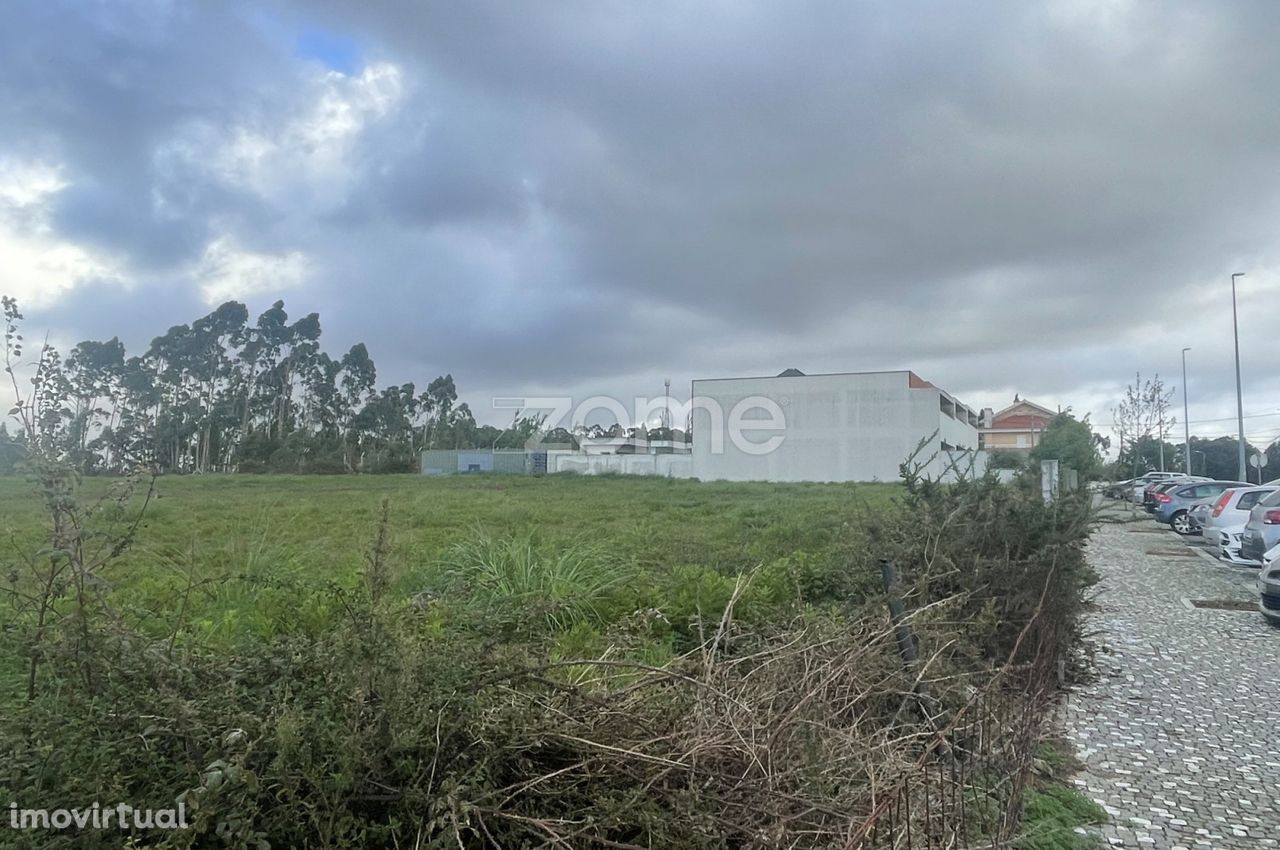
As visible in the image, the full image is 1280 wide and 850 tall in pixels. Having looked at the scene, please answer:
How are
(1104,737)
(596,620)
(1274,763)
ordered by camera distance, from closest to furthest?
(1274,763) < (1104,737) < (596,620)

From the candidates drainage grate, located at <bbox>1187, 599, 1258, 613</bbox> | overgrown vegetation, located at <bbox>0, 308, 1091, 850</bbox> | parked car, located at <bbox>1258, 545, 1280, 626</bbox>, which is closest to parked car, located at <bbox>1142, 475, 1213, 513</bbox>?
drainage grate, located at <bbox>1187, 599, 1258, 613</bbox>

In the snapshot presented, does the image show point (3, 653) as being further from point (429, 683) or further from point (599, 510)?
point (599, 510)

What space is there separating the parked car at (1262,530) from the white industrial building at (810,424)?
119 feet

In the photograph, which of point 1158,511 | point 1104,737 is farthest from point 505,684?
point 1158,511

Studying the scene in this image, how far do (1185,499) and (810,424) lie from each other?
30.4m

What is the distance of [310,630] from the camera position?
407 cm

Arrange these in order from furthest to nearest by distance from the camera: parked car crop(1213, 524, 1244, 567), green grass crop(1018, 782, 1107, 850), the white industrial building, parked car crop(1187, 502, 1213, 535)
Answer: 1. the white industrial building
2. parked car crop(1187, 502, 1213, 535)
3. parked car crop(1213, 524, 1244, 567)
4. green grass crop(1018, 782, 1107, 850)

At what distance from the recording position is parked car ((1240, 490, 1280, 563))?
1172cm

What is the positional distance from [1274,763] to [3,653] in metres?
6.33

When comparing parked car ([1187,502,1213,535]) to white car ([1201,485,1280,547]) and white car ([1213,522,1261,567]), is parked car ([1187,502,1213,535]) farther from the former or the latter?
white car ([1213,522,1261,567])

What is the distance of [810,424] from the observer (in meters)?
51.9

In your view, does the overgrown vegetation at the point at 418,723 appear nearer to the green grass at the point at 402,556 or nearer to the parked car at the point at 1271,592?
the green grass at the point at 402,556

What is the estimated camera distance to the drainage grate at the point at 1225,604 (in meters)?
10.1

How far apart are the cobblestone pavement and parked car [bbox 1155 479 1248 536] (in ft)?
40.4
